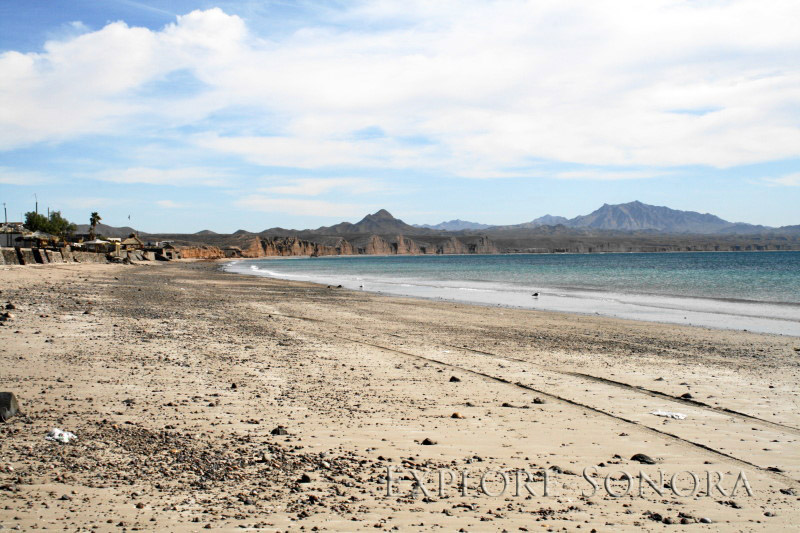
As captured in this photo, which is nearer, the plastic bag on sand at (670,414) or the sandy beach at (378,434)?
the sandy beach at (378,434)

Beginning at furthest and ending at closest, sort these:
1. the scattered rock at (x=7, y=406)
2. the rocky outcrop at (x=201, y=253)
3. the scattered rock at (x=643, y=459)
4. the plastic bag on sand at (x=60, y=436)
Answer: the rocky outcrop at (x=201, y=253), the scattered rock at (x=7, y=406), the scattered rock at (x=643, y=459), the plastic bag on sand at (x=60, y=436)

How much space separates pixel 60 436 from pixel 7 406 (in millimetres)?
936

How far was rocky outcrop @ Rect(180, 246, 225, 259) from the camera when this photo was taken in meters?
136

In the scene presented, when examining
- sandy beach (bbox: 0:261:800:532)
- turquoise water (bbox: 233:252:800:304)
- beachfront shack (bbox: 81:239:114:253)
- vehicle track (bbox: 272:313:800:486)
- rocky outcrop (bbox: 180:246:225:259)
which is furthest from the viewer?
rocky outcrop (bbox: 180:246:225:259)

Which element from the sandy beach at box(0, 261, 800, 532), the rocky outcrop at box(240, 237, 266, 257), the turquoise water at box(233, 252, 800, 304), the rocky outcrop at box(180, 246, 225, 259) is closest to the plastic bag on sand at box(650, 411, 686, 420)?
the sandy beach at box(0, 261, 800, 532)

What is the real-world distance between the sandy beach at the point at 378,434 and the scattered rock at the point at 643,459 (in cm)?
8

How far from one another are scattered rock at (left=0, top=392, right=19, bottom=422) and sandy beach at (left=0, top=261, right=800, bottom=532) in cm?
10

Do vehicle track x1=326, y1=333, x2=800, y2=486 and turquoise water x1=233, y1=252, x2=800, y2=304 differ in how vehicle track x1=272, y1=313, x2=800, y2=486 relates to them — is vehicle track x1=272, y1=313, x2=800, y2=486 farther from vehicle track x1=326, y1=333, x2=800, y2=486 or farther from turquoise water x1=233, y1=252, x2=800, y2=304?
turquoise water x1=233, y1=252, x2=800, y2=304

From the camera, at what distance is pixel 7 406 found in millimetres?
5859

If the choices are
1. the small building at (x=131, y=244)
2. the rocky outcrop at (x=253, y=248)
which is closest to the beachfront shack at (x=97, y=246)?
the small building at (x=131, y=244)

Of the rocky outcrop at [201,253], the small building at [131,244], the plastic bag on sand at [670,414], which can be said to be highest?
the small building at [131,244]

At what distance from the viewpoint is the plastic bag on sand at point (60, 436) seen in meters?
5.38

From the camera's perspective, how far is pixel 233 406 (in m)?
6.92

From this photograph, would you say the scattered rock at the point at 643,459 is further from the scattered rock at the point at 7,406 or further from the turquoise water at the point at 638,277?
the turquoise water at the point at 638,277
